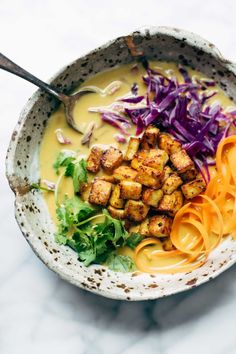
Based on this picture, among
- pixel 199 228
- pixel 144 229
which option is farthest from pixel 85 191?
pixel 199 228

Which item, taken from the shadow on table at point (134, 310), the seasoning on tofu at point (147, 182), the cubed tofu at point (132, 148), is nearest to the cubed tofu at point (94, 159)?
the seasoning on tofu at point (147, 182)

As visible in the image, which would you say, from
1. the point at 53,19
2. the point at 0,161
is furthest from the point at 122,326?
the point at 53,19

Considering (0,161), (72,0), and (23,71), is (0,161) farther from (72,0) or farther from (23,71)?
(72,0)

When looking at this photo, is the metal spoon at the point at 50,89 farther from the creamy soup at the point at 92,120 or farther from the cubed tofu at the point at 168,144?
the cubed tofu at the point at 168,144

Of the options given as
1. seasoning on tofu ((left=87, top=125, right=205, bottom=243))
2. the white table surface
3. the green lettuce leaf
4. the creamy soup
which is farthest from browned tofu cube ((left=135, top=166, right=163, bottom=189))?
the white table surface

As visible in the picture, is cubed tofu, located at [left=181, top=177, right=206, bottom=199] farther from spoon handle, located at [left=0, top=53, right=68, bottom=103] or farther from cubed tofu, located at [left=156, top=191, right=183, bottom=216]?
spoon handle, located at [left=0, top=53, right=68, bottom=103]

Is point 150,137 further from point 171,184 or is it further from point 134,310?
point 134,310
